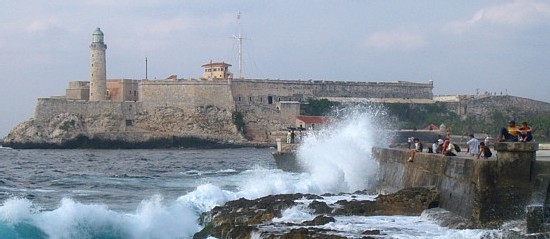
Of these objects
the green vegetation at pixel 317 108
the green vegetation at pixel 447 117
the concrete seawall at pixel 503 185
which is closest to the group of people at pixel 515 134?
the concrete seawall at pixel 503 185

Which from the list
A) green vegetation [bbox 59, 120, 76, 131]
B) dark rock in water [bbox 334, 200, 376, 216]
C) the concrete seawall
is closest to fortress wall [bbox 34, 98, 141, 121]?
green vegetation [bbox 59, 120, 76, 131]

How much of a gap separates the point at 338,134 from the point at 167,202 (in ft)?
32.7

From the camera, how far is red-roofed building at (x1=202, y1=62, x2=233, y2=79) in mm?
73438

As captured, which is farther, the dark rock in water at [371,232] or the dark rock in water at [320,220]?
the dark rock in water at [320,220]

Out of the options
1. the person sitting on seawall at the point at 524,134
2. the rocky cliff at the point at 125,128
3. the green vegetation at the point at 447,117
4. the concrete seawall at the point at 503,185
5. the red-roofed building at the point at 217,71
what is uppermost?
the red-roofed building at the point at 217,71

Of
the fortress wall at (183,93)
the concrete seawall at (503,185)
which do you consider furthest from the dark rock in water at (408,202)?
the fortress wall at (183,93)

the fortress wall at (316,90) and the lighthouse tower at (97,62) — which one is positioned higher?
the lighthouse tower at (97,62)

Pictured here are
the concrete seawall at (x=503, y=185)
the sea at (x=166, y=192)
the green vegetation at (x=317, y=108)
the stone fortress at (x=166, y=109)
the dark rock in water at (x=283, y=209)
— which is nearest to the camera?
the concrete seawall at (x=503, y=185)

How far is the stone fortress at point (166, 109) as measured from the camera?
6475 centimetres

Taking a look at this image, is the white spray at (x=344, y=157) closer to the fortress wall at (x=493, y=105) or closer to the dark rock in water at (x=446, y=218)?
the dark rock in water at (x=446, y=218)

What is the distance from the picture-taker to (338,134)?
28.4m

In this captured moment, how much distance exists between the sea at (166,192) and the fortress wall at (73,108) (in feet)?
85.9

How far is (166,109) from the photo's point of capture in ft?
224

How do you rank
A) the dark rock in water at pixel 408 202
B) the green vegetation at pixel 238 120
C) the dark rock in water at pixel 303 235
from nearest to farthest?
the dark rock in water at pixel 303 235 < the dark rock in water at pixel 408 202 < the green vegetation at pixel 238 120
